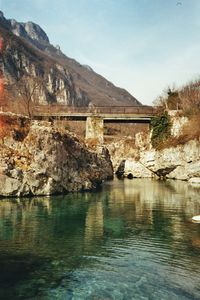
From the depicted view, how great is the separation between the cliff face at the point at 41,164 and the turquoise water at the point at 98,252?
6052 mm

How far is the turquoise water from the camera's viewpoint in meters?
17.7

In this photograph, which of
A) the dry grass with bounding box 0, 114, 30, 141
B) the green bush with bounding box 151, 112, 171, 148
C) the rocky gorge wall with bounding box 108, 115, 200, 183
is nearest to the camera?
the dry grass with bounding box 0, 114, 30, 141

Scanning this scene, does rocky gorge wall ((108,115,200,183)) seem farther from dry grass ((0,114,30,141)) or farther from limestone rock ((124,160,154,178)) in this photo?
dry grass ((0,114,30,141))

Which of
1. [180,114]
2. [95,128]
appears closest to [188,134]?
[180,114]

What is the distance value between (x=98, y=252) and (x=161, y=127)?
66365 mm

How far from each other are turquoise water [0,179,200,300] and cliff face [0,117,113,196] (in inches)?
238

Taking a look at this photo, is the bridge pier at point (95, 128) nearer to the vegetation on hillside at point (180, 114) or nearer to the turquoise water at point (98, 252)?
the vegetation on hillside at point (180, 114)

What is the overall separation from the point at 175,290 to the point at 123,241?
940 centimetres

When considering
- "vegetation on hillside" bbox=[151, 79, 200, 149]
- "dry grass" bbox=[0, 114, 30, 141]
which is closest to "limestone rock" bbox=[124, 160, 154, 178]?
"vegetation on hillside" bbox=[151, 79, 200, 149]

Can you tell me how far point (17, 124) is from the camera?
53.6 m

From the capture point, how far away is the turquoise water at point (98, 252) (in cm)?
1771

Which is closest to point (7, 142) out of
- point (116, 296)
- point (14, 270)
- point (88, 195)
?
point (88, 195)

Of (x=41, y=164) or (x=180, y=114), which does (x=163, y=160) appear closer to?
(x=180, y=114)

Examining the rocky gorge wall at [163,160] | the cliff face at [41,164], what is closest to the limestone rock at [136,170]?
the rocky gorge wall at [163,160]
